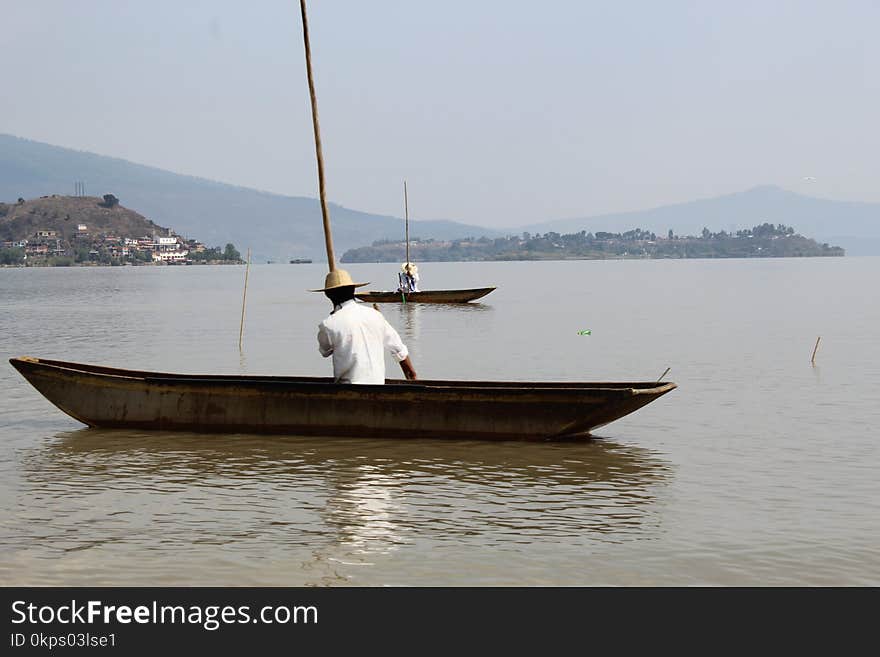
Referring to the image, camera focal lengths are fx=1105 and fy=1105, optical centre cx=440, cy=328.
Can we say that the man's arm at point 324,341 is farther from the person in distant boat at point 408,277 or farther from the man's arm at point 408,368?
the person in distant boat at point 408,277

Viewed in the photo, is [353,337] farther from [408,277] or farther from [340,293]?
[408,277]

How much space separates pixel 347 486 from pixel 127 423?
4218 millimetres

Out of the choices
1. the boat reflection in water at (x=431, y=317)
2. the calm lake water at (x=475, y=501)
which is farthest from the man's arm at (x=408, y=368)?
the boat reflection in water at (x=431, y=317)

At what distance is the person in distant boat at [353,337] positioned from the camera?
12484 mm

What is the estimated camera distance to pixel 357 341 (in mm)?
12641

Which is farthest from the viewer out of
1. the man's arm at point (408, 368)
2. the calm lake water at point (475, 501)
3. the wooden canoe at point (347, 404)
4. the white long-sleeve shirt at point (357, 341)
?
the man's arm at point (408, 368)

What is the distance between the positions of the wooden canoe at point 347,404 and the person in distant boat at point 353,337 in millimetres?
196

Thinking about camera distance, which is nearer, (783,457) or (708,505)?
(708,505)

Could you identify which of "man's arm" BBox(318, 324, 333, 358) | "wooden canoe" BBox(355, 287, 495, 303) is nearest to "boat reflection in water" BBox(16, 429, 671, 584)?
"man's arm" BBox(318, 324, 333, 358)

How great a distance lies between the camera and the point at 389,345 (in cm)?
1258

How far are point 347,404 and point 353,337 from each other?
93 cm

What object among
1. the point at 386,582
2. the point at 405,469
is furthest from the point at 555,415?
the point at 386,582
